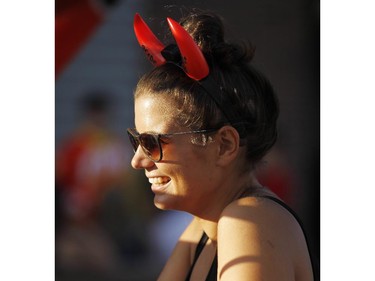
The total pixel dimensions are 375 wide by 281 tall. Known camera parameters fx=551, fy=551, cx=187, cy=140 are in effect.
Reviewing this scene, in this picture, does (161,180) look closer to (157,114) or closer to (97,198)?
(157,114)

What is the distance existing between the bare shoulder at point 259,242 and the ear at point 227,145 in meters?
0.14

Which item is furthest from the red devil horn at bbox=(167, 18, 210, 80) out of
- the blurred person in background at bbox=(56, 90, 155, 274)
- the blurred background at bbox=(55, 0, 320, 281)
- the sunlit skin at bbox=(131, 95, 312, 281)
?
the blurred person in background at bbox=(56, 90, 155, 274)

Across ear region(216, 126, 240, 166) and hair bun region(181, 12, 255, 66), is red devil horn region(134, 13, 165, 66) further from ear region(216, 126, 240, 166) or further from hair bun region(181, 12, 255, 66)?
ear region(216, 126, 240, 166)

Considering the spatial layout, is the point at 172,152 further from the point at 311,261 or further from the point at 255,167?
the point at 311,261

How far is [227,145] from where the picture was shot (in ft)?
4.84

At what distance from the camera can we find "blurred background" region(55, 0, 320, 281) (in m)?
2.45

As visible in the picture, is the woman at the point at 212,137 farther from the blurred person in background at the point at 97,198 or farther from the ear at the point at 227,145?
the blurred person in background at the point at 97,198

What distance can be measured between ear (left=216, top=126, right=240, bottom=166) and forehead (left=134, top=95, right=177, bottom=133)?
131 millimetres

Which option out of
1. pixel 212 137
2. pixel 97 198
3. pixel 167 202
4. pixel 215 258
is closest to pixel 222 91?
pixel 212 137

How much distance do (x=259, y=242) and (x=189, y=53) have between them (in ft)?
1.64

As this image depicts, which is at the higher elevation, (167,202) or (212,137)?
(212,137)
